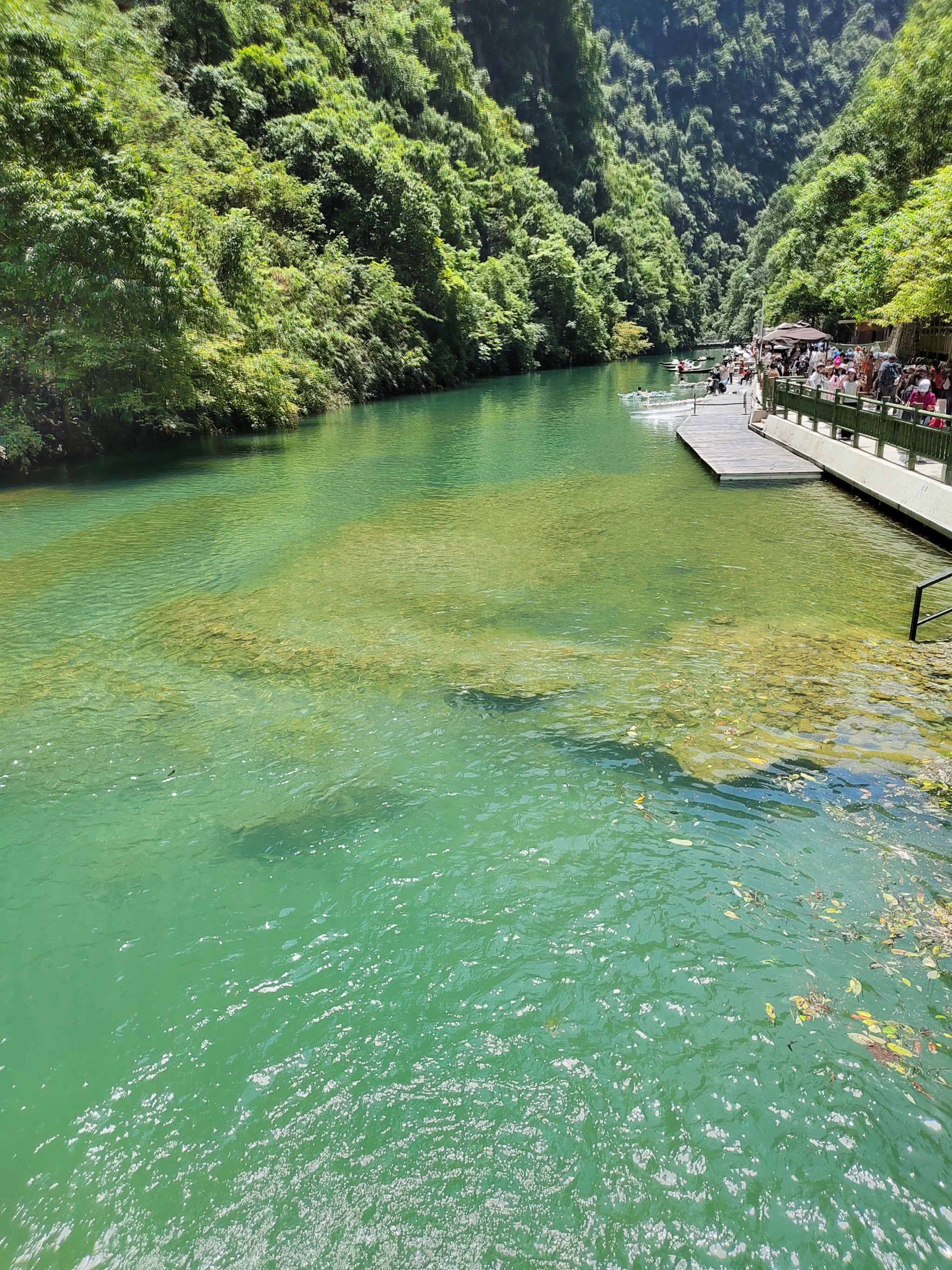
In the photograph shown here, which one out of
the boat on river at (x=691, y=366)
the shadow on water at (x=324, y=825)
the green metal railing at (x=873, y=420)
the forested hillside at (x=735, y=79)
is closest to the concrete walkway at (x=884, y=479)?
the green metal railing at (x=873, y=420)

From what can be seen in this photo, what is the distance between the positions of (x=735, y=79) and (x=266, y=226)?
622ft

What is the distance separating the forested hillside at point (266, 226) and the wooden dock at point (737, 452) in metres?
16.8

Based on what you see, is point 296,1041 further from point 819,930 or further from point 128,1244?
point 819,930

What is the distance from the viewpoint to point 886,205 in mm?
Answer: 45438

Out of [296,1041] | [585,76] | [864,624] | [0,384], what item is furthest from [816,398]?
[585,76]

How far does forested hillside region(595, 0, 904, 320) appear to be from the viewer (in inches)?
6914

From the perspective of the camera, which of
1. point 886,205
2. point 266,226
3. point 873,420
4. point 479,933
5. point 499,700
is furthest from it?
point 886,205

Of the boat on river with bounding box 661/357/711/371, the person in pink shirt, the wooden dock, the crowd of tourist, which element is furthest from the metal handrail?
the boat on river with bounding box 661/357/711/371

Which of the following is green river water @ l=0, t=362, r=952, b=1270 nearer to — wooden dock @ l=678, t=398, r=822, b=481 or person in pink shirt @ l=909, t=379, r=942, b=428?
person in pink shirt @ l=909, t=379, r=942, b=428

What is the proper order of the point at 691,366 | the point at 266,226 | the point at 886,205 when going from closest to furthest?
1. the point at 266,226
2. the point at 886,205
3. the point at 691,366

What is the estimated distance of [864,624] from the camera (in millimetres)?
10383

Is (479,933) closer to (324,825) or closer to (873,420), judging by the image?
(324,825)

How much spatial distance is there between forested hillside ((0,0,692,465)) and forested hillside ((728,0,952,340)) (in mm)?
22204

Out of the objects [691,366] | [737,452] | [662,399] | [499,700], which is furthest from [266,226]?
[499,700]
